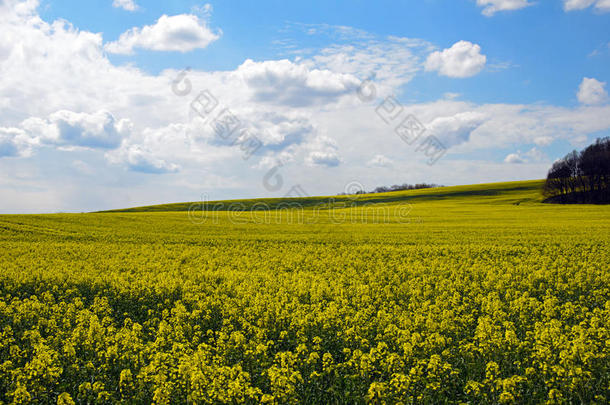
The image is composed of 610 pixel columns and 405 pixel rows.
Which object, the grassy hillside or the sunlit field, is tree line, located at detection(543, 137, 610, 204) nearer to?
the grassy hillside

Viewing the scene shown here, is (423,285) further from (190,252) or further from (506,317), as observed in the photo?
(190,252)

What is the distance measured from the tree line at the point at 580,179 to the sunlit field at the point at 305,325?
57716 millimetres

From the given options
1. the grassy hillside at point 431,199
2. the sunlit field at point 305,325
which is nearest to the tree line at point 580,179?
the grassy hillside at point 431,199

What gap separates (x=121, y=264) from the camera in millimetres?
22203

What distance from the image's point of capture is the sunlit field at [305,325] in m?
7.52

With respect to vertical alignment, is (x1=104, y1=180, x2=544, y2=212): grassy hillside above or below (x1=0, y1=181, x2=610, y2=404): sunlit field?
above

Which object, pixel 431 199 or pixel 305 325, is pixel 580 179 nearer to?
pixel 431 199

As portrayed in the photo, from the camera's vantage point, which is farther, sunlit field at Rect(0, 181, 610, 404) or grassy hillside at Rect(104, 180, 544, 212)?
grassy hillside at Rect(104, 180, 544, 212)

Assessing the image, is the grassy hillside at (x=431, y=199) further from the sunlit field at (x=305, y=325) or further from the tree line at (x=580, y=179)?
the sunlit field at (x=305, y=325)

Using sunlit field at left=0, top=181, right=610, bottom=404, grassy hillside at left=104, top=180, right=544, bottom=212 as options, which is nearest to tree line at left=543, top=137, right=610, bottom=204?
grassy hillside at left=104, top=180, right=544, bottom=212

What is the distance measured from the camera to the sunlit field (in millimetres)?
7520

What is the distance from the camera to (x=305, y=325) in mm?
10875

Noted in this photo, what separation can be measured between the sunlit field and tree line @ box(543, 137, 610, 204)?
5772cm

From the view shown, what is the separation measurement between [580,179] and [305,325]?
96484mm
